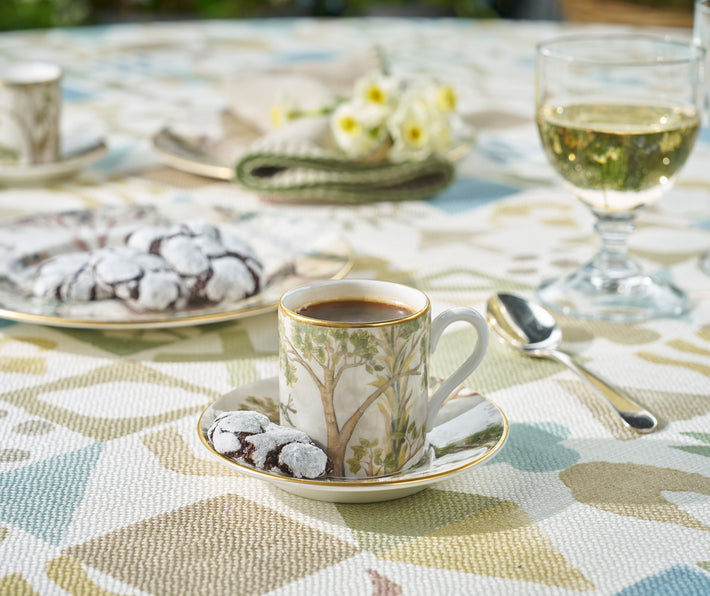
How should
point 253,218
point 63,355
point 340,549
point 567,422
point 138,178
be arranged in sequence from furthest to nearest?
1. point 138,178
2. point 253,218
3. point 63,355
4. point 567,422
5. point 340,549

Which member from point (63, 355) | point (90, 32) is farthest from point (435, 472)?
point (90, 32)

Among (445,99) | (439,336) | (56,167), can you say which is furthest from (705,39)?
(56,167)

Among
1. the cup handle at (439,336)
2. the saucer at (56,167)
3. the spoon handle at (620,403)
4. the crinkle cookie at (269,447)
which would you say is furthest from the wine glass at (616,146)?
the saucer at (56,167)

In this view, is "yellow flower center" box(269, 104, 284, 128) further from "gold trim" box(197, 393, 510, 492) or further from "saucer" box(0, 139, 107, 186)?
"gold trim" box(197, 393, 510, 492)

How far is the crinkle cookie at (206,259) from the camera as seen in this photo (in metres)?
0.78

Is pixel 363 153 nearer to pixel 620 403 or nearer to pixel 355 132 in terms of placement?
pixel 355 132

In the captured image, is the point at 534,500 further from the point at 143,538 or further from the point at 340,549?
the point at 143,538

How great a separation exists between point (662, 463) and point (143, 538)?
329mm

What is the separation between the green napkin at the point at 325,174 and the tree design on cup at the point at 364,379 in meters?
0.63

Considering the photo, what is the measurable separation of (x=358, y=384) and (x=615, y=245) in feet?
1.53

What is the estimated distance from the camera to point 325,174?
1.16 m

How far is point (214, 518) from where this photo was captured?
51 centimetres

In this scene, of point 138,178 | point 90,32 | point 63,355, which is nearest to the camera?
point 63,355

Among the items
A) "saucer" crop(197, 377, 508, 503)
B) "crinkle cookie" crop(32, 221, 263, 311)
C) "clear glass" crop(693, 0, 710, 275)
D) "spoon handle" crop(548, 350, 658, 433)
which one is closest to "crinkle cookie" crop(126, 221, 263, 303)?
"crinkle cookie" crop(32, 221, 263, 311)
